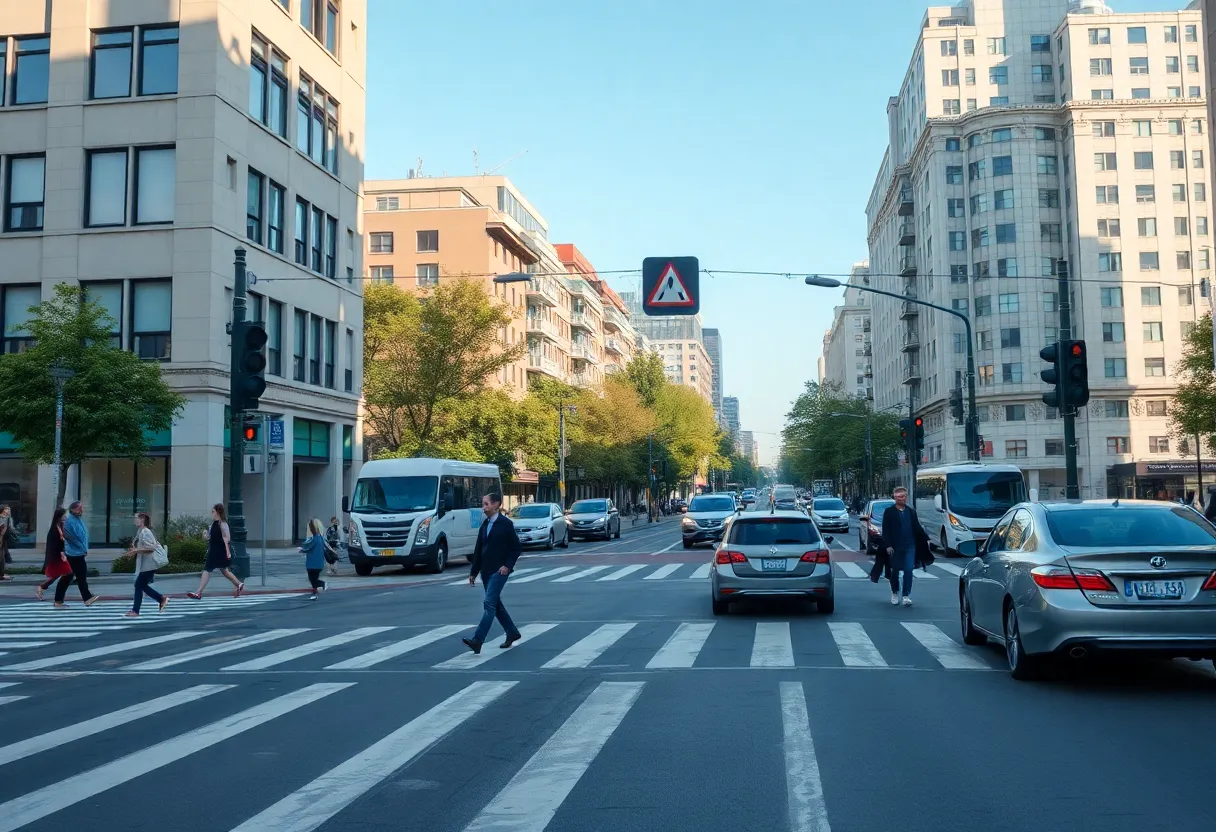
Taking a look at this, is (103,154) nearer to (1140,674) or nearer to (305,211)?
(305,211)

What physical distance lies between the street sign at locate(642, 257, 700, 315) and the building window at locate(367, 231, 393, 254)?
58.9m

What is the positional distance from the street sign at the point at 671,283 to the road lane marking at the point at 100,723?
11.9m

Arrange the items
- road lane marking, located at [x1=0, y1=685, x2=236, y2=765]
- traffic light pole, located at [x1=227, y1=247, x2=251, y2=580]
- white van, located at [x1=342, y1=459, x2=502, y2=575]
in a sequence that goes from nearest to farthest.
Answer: road lane marking, located at [x1=0, y1=685, x2=236, y2=765]
traffic light pole, located at [x1=227, y1=247, x2=251, y2=580]
white van, located at [x1=342, y1=459, x2=502, y2=575]

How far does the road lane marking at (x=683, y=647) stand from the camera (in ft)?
37.6

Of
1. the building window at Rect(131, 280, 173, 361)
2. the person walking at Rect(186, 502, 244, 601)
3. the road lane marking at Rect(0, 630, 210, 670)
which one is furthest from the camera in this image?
the building window at Rect(131, 280, 173, 361)

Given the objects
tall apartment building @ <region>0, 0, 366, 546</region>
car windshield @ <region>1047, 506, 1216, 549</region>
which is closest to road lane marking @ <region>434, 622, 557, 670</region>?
car windshield @ <region>1047, 506, 1216, 549</region>

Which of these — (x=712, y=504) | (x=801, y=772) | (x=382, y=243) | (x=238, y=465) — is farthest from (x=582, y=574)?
(x=382, y=243)

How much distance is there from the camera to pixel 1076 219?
3150 inches

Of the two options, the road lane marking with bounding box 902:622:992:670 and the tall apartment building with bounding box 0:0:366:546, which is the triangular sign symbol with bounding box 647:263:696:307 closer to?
the road lane marking with bounding box 902:622:992:670

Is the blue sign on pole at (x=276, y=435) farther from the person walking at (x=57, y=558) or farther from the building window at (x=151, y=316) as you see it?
the building window at (x=151, y=316)

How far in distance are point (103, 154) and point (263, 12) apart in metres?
7.01

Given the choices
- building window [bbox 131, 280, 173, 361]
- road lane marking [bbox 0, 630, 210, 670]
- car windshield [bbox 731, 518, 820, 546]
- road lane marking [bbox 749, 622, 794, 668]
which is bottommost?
road lane marking [bbox 0, 630, 210, 670]

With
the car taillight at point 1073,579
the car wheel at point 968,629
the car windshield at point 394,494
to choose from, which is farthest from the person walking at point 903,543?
the car windshield at point 394,494

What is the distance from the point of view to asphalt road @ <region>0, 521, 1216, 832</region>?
235 inches
